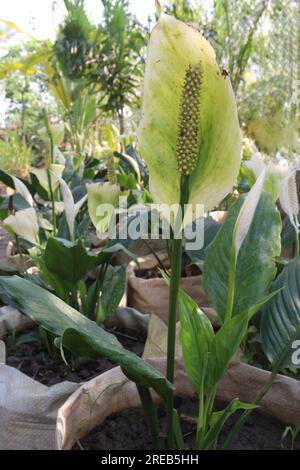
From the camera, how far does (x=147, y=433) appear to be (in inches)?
28.2

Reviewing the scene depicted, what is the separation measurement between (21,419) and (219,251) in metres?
0.39

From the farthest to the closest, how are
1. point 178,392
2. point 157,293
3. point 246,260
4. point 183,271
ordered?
point 183,271 < point 157,293 < point 178,392 < point 246,260

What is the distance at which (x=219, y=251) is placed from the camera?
0.68 meters

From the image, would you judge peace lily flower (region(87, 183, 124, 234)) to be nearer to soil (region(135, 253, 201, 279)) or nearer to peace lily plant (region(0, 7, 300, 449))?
peace lily plant (region(0, 7, 300, 449))

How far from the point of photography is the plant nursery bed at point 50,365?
0.92 metres

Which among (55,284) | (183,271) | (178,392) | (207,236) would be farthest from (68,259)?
(183,271)

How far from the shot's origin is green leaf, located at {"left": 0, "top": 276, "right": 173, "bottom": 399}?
0.48 meters

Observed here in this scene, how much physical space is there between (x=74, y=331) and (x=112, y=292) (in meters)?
0.52

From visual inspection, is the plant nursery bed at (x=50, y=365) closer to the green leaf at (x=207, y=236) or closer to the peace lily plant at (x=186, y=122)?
the green leaf at (x=207, y=236)
